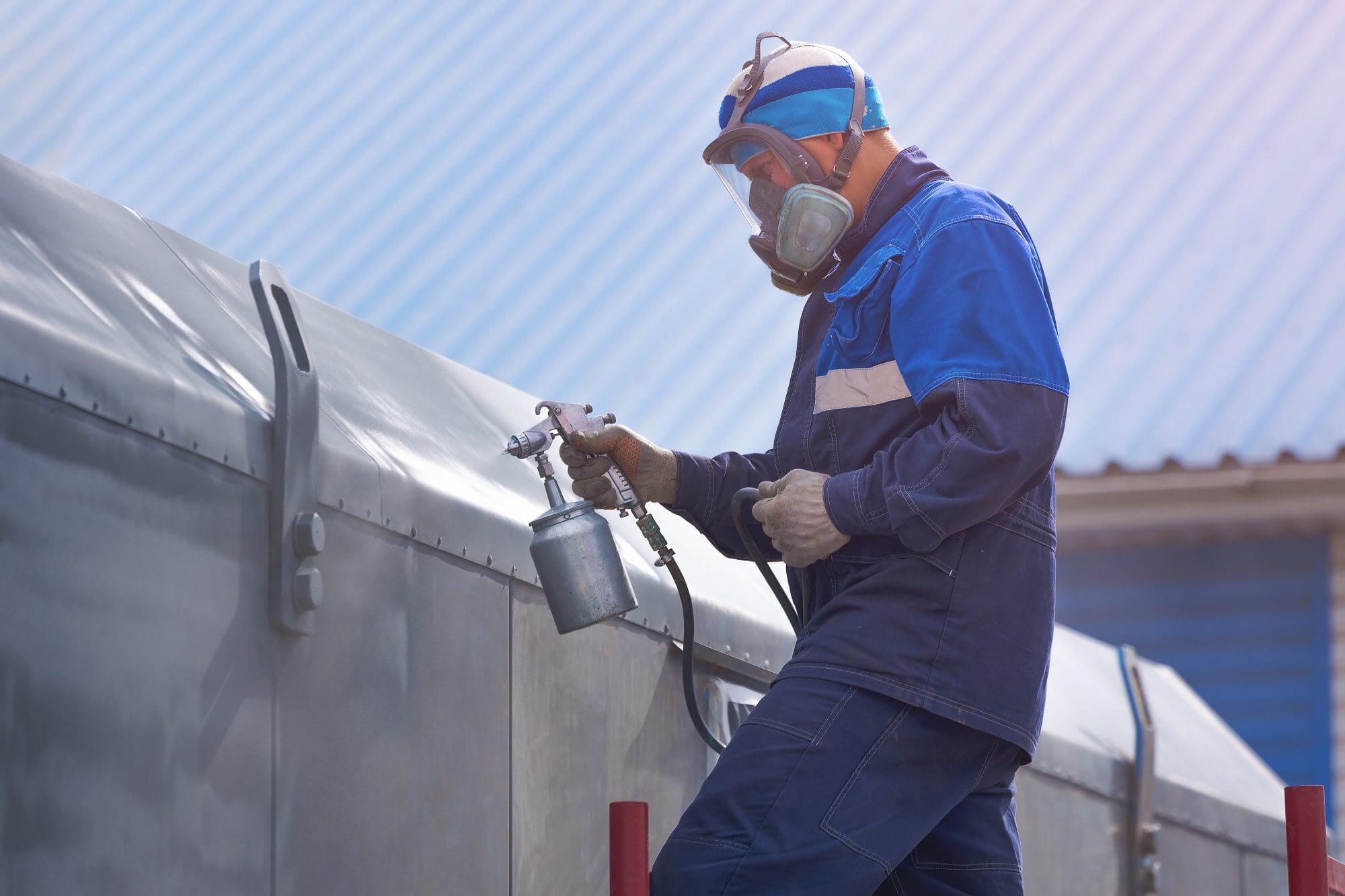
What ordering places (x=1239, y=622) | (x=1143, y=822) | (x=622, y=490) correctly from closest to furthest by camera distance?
1. (x=622, y=490)
2. (x=1143, y=822)
3. (x=1239, y=622)

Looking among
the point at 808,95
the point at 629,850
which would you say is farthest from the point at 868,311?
the point at 629,850

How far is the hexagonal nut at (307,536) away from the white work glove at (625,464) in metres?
0.52

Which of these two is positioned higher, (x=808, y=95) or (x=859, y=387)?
(x=808, y=95)

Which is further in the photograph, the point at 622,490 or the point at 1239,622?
the point at 1239,622

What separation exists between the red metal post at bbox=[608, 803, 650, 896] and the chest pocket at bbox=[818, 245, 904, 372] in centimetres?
75

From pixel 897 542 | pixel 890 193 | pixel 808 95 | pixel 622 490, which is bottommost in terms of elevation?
pixel 897 542

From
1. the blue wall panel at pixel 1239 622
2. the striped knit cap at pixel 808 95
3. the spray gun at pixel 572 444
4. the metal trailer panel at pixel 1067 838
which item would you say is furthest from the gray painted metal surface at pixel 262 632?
the blue wall panel at pixel 1239 622

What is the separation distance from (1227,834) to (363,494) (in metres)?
3.78

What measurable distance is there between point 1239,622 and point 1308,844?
5458 mm

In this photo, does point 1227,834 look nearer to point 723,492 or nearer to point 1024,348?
point 723,492

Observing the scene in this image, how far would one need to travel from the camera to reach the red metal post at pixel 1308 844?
7.83 feet

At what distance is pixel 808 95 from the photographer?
2.39 metres

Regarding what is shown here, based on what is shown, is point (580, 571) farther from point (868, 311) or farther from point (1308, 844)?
point (1308, 844)

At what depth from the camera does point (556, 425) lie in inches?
101
